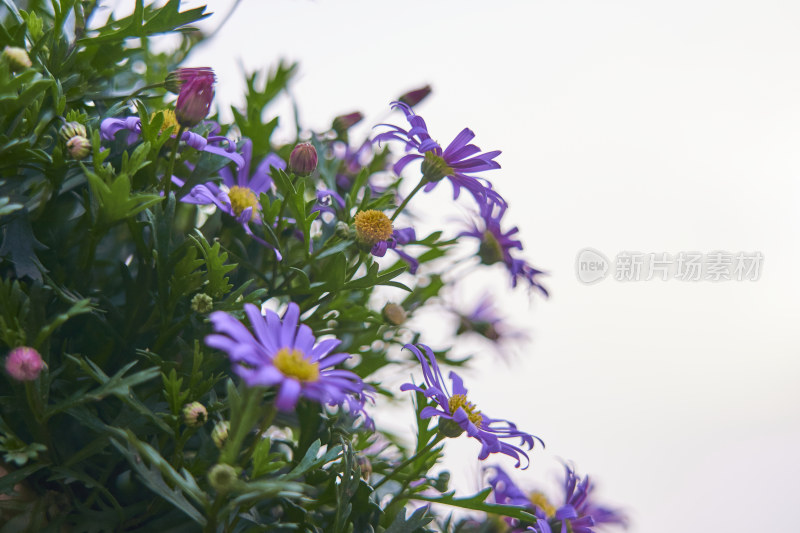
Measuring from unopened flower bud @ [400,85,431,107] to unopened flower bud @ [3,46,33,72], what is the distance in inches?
12.1

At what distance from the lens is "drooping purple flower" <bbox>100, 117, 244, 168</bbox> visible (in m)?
0.42

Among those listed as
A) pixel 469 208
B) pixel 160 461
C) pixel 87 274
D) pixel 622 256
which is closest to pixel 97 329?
pixel 87 274

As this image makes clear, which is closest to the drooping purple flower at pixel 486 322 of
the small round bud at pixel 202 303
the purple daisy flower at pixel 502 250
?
the purple daisy flower at pixel 502 250

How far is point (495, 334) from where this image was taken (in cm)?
65

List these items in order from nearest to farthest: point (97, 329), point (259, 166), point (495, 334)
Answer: point (97, 329) → point (259, 166) → point (495, 334)

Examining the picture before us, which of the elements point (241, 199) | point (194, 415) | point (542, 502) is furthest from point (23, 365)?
point (542, 502)

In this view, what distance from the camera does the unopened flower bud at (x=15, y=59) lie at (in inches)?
15.0

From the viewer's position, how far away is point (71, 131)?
0.40 meters

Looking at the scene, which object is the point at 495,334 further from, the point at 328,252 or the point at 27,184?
the point at 27,184

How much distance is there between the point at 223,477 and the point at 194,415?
64mm

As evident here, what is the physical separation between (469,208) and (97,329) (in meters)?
0.32

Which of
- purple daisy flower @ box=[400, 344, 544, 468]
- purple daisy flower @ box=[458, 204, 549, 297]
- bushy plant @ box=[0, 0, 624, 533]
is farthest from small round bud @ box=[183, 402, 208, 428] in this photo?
purple daisy flower @ box=[458, 204, 549, 297]

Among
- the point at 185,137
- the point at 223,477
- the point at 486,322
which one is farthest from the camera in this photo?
the point at 486,322

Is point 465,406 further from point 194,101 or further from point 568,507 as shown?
point 194,101
